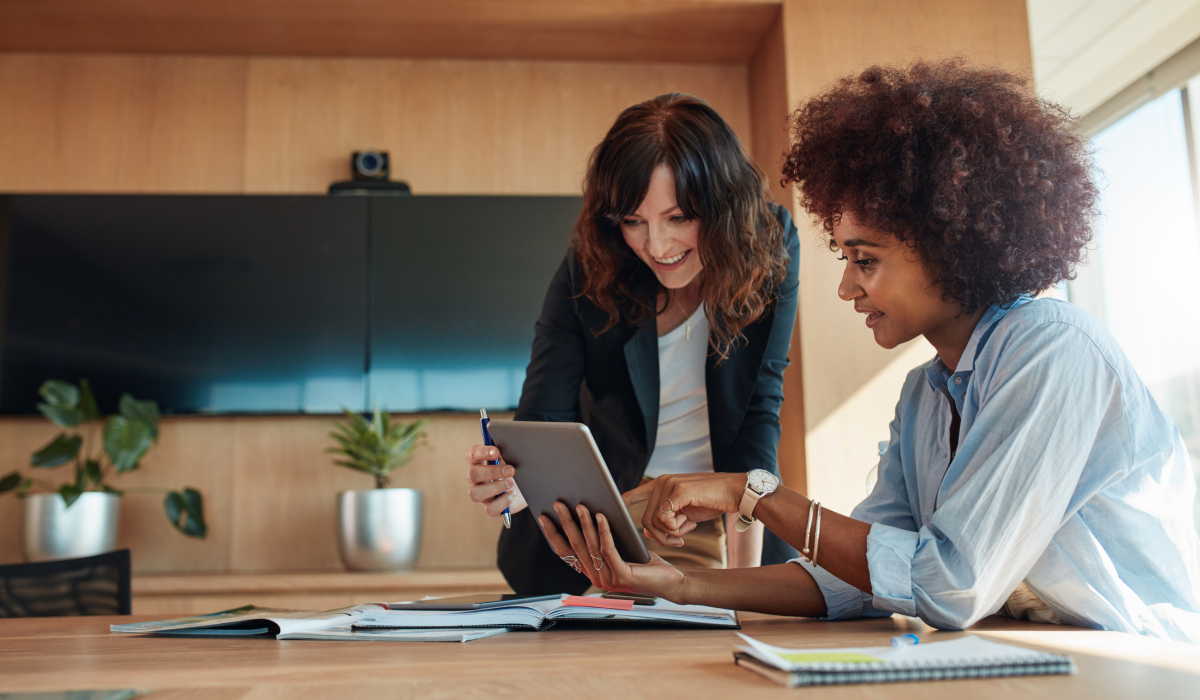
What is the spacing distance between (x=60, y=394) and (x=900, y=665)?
3019mm

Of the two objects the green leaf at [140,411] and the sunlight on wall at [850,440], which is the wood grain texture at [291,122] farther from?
the sunlight on wall at [850,440]

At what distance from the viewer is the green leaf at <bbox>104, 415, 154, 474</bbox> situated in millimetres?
2744

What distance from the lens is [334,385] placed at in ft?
10.3

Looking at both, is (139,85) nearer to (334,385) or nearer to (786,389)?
(334,385)

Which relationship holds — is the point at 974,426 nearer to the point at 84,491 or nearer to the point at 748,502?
the point at 748,502

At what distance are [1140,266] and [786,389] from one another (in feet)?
6.95

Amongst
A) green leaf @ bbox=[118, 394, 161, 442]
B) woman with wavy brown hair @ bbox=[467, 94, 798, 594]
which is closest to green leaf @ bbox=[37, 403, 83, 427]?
green leaf @ bbox=[118, 394, 161, 442]

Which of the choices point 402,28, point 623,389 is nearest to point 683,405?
point 623,389

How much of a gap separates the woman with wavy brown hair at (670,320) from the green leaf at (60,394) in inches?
75.9

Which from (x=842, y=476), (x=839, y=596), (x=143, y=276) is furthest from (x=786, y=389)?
(x=143, y=276)

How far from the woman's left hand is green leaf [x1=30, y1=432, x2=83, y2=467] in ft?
7.73

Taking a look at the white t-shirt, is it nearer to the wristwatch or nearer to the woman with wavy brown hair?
the woman with wavy brown hair

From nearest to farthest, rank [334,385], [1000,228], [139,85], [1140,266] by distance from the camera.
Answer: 1. [1000,228]
2. [334,385]
3. [139,85]
4. [1140,266]

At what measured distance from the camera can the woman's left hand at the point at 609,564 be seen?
3.48 feet
